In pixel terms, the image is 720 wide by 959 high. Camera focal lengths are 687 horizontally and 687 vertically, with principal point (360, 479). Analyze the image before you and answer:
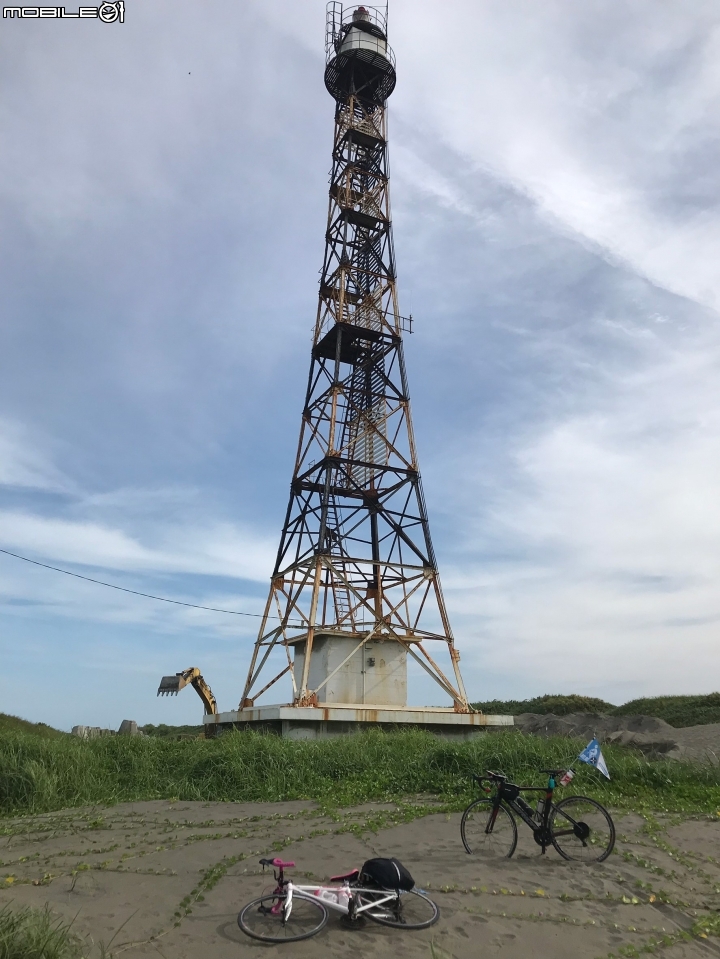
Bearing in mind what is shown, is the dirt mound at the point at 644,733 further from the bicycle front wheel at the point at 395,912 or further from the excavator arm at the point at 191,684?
the excavator arm at the point at 191,684

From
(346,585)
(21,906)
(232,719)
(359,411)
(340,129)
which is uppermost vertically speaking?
(340,129)

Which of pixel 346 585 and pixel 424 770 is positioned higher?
pixel 346 585

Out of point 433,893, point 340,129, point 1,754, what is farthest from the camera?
point 340,129

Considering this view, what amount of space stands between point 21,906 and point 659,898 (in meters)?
6.21

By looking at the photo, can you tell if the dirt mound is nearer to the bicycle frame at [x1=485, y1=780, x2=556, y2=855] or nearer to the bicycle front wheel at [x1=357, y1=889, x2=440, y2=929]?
the bicycle frame at [x1=485, y1=780, x2=556, y2=855]

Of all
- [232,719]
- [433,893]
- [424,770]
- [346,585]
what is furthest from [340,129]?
[433,893]

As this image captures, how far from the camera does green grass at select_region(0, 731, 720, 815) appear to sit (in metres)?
11.5

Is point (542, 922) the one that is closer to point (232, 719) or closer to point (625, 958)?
point (625, 958)

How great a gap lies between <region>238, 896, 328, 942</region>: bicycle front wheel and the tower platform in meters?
11.4

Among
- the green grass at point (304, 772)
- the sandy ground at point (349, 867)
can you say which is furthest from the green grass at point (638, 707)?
the sandy ground at point (349, 867)

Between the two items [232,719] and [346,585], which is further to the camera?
[346,585]

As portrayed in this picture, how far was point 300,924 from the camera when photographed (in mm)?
5996

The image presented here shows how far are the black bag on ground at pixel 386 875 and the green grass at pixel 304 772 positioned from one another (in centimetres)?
486

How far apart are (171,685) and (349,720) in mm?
11262
